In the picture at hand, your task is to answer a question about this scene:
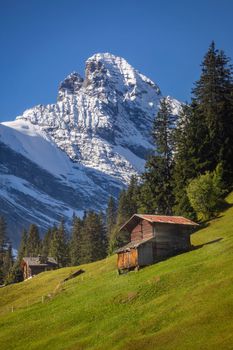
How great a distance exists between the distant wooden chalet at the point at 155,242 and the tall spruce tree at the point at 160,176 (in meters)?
22.8

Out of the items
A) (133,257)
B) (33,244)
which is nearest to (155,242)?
(133,257)

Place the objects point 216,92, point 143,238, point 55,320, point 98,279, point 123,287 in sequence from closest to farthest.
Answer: point 55,320, point 123,287, point 98,279, point 143,238, point 216,92

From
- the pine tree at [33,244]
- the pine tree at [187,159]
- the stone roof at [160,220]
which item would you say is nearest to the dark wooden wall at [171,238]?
the stone roof at [160,220]

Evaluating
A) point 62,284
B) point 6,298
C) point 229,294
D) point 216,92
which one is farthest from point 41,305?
point 216,92

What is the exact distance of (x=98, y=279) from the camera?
64438mm

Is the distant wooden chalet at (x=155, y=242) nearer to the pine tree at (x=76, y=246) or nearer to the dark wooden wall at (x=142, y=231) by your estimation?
the dark wooden wall at (x=142, y=231)

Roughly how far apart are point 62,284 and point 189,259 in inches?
883

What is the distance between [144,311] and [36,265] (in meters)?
81.6

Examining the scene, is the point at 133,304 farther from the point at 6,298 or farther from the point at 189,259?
the point at 6,298

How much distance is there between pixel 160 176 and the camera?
309ft

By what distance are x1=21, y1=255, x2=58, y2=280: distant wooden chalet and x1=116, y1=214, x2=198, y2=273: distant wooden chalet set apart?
54.2 meters

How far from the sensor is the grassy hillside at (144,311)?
3466 centimetres

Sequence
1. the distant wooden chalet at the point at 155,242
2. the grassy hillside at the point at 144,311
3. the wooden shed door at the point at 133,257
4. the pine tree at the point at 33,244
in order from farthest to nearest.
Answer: the pine tree at the point at 33,244, the distant wooden chalet at the point at 155,242, the wooden shed door at the point at 133,257, the grassy hillside at the point at 144,311

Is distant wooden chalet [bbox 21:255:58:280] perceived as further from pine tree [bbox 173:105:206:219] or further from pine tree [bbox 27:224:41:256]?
pine tree [bbox 173:105:206:219]
